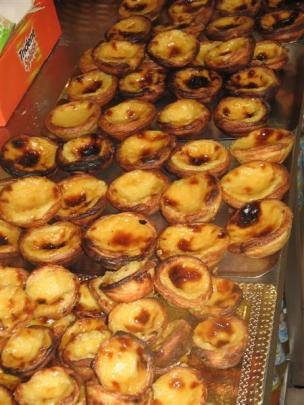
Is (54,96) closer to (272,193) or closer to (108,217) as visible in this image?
(108,217)

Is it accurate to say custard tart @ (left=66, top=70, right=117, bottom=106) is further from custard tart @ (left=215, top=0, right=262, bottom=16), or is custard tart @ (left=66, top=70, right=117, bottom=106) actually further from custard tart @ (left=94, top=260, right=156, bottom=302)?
custard tart @ (left=94, top=260, right=156, bottom=302)

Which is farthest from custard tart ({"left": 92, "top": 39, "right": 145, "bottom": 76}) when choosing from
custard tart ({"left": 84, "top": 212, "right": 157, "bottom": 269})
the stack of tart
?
→ custard tart ({"left": 84, "top": 212, "right": 157, "bottom": 269})

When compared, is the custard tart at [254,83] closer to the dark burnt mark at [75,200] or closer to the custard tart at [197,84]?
the custard tart at [197,84]

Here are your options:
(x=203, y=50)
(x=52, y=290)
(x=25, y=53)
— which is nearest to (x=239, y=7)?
(x=203, y=50)

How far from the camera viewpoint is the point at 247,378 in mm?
1906

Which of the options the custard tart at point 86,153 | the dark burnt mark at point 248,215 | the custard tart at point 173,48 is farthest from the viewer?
the custard tart at point 173,48

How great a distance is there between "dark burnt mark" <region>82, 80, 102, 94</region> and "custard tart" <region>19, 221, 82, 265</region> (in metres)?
1.00

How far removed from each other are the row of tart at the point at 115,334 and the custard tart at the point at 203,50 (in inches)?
58.5

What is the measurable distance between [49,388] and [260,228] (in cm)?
97

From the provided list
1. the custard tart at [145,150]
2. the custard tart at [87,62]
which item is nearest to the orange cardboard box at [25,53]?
the custard tart at [87,62]

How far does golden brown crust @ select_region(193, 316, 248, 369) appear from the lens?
1928mm

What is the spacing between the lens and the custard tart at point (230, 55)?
3.05 meters

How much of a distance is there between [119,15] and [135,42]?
0.48 m

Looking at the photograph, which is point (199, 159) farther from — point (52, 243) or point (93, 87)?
point (93, 87)
